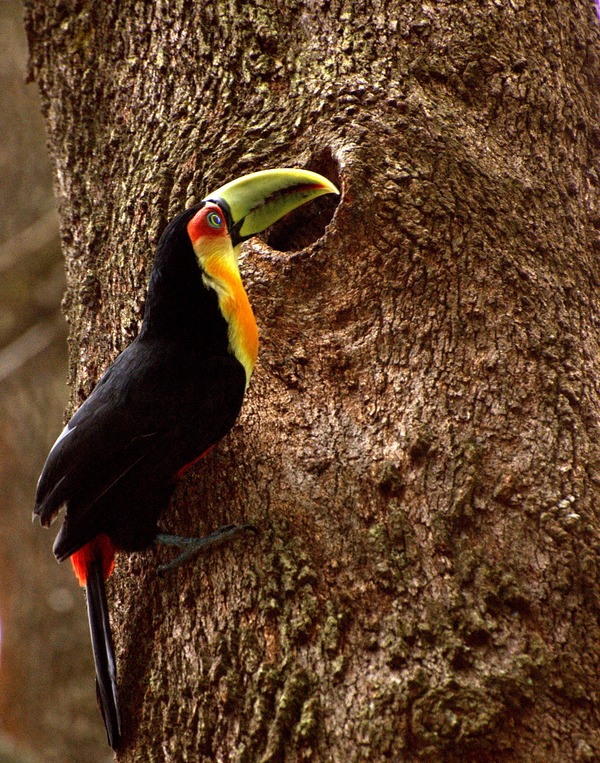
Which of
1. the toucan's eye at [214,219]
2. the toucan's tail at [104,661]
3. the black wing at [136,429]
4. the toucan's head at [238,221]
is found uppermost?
the toucan's eye at [214,219]

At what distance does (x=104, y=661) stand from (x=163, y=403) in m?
0.67

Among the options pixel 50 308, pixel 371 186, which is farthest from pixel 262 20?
pixel 50 308

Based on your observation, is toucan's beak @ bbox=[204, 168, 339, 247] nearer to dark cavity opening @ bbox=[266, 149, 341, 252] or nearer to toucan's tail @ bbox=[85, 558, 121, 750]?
dark cavity opening @ bbox=[266, 149, 341, 252]

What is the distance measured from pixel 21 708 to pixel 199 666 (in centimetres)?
306

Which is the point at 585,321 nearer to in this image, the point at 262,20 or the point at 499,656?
the point at 499,656

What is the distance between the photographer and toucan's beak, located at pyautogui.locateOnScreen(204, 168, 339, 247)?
8.07ft

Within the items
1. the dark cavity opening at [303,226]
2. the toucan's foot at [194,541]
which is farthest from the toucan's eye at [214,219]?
the toucan's foot at [194,541]

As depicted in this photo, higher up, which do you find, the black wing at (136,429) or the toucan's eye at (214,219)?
the toucan's eye at (214,219)

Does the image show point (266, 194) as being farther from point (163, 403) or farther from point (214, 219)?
point (163, 403)

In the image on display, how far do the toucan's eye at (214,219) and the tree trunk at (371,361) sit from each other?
0.16m

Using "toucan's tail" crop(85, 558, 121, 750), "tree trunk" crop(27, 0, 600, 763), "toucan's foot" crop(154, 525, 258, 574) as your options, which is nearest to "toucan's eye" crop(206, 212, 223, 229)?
"tree trunk" crop(27, 0, 600, 763)

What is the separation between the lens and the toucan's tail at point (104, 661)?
2.14 metres

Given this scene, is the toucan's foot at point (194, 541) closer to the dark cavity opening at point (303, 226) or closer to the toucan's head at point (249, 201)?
the toucan's head at point (249, 201)

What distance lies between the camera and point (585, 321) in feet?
7.84
